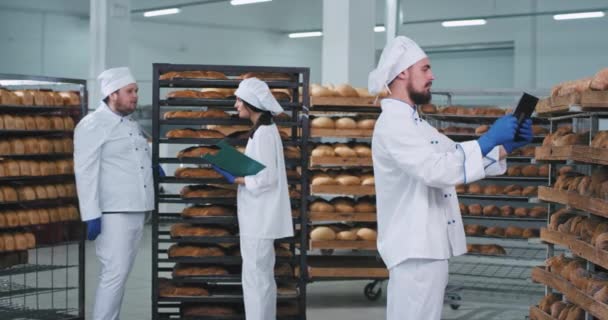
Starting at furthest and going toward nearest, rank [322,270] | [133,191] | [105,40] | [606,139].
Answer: [105,40] → [322,270] → [133,191] → [606,139]

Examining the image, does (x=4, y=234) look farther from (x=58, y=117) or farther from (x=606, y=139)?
(x=606, y=139)

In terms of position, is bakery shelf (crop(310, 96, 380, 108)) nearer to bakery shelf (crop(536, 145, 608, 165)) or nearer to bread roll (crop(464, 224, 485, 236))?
bread roll (crop(464, 224, 485, 236))

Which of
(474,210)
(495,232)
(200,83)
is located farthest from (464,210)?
(200,83)

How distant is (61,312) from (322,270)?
195 cm

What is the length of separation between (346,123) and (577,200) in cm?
308

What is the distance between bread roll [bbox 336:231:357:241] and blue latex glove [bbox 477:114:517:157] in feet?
12.2

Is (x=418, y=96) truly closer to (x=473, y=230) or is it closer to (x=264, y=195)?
(x=264, y=195)

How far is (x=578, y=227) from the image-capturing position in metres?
4.27

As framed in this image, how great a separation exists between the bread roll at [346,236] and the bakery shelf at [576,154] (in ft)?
7.96

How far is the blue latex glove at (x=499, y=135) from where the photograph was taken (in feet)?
10.7

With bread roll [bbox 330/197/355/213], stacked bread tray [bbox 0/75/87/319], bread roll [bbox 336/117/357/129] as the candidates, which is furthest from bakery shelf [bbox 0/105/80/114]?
bread roll [bbox 330/197/355/213]

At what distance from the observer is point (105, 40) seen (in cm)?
1221

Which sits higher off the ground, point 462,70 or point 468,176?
point 462,70

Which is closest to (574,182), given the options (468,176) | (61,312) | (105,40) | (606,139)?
(606,139)
